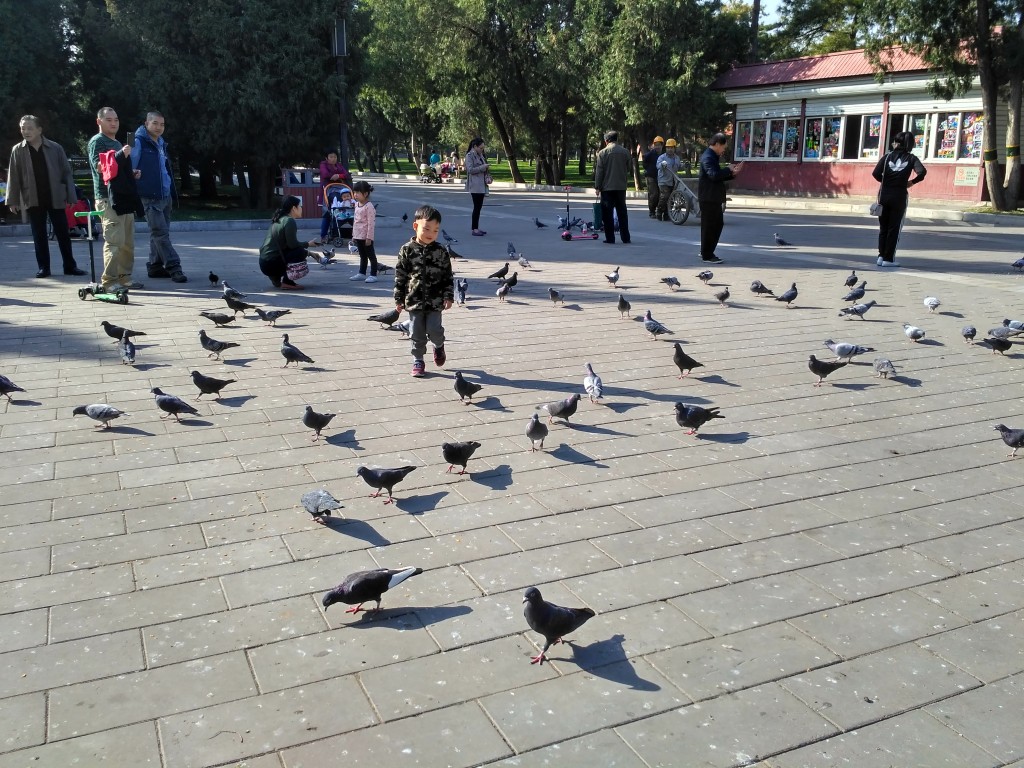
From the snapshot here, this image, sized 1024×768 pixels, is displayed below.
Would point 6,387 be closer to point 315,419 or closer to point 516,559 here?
point 315,419

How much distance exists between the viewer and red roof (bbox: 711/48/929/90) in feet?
88.7

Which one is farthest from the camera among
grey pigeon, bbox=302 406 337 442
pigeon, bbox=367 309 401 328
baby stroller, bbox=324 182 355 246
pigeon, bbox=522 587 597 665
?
baby stroller, bbox=324 182 355 246

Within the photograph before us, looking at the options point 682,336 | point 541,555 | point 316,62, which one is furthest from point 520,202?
point 541,555

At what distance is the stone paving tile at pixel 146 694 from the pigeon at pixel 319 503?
1188mm

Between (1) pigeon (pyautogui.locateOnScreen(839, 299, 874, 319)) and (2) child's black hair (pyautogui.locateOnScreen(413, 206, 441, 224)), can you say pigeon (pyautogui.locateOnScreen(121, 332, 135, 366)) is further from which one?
(1) pigeon (pyautogui.locateOnScreen(839, 299, 874, 319))

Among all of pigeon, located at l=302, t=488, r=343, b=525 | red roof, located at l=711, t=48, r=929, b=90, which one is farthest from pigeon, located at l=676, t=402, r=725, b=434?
red roof, located at l=711, t=48, r=929, b=90

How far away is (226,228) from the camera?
20250 mm

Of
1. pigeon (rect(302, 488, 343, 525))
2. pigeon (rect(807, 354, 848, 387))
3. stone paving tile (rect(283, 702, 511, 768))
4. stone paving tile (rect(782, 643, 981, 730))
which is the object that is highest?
pigeon (rect(807, 354, 848, 387))

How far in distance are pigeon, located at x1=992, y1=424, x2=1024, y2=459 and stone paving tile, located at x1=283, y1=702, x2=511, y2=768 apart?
418cm

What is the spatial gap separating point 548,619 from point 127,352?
18.8ft

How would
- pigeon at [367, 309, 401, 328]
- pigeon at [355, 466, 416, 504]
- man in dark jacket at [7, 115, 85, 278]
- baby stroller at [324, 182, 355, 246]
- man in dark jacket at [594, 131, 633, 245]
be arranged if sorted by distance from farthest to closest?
baby stroller at [324, 182, 355, 246], man in dark jacket at [594, 131, 633, 245], man in dark jacket at [7, 115, 85, 278], pigeon at [367, 309, 401, 328], pigeon at [355, 466, 416, 504]

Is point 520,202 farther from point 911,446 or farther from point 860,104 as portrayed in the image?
point 911,446

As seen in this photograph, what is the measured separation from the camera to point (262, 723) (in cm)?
297

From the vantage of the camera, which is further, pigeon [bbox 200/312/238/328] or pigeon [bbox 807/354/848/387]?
pigeon [bbox 200/312/238/328]
